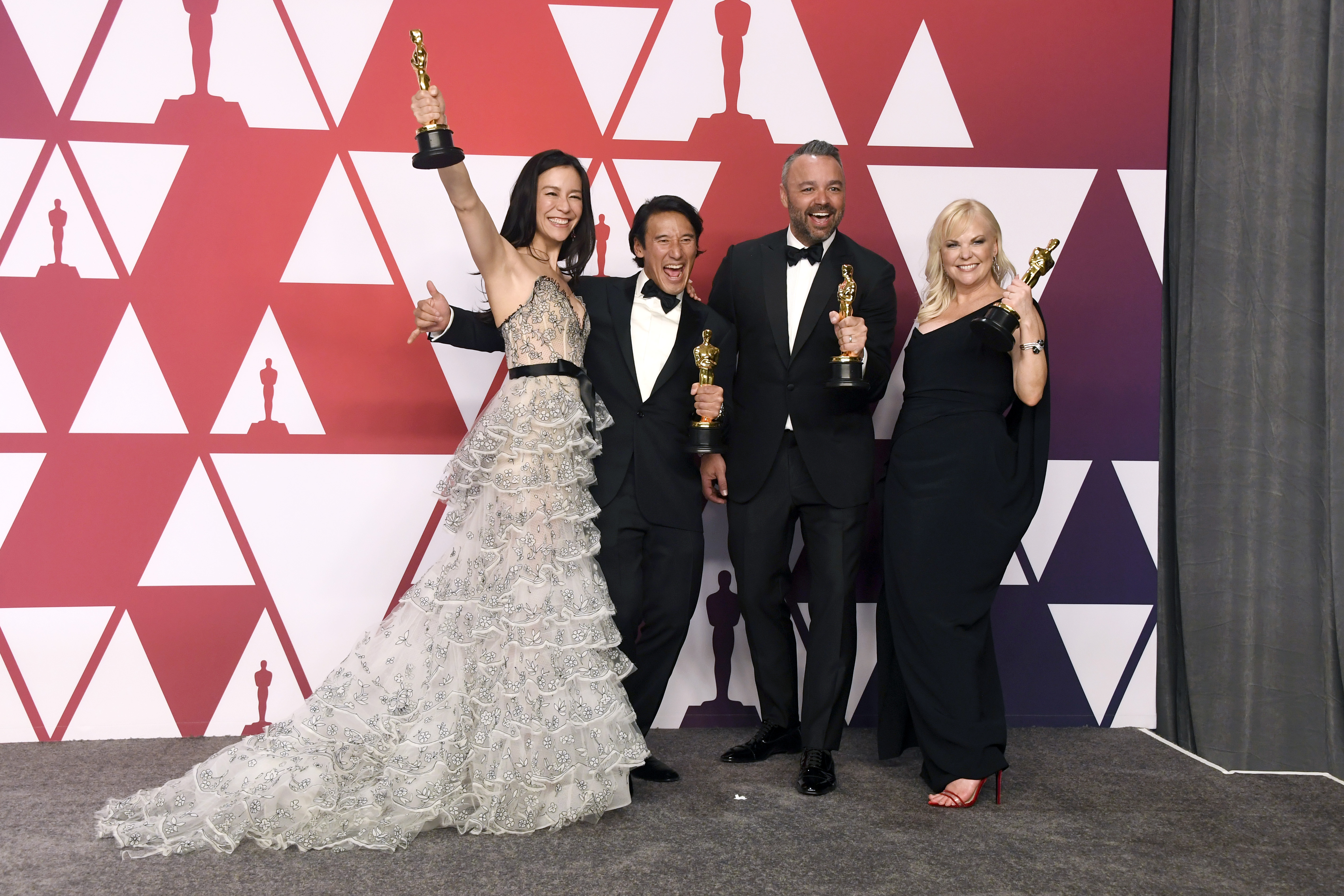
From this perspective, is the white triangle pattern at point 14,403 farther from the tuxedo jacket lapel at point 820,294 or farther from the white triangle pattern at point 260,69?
the tuxedo jacket lapel at point 820,294

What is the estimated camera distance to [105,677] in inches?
133

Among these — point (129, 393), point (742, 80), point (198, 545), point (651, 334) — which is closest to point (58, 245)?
point (129, 393)

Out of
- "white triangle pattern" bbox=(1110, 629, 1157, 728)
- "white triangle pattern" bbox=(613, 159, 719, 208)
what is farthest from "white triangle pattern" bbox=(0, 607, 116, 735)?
"white triangle pattern" bbox=(1110, 629, 1157, 728)

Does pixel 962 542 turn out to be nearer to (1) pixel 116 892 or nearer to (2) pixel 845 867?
(2) pixel 845 867

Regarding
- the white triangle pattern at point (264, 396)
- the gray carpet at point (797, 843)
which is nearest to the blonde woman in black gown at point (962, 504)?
the gray carpet at point (797, 843)

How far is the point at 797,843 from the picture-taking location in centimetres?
246

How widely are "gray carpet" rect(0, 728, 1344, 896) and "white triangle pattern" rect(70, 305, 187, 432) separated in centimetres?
118

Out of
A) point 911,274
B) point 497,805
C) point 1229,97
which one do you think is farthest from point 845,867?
point 1229,97

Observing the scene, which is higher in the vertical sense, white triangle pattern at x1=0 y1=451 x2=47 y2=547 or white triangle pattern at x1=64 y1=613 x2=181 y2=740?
white triangle pattern at x1=0 y1=451 x2=47 y2=547

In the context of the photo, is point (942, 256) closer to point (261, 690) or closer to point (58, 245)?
point (261, 690)

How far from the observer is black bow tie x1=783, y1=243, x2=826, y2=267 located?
3.09 metres

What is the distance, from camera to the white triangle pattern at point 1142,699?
3.72 m

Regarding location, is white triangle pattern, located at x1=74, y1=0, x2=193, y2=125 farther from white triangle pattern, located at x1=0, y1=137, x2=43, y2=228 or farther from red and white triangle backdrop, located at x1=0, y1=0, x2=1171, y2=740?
white triangle pattern, located at x1=0, y1=137, x2=43, y2=228

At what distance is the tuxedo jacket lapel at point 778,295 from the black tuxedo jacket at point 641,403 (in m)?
0.19
